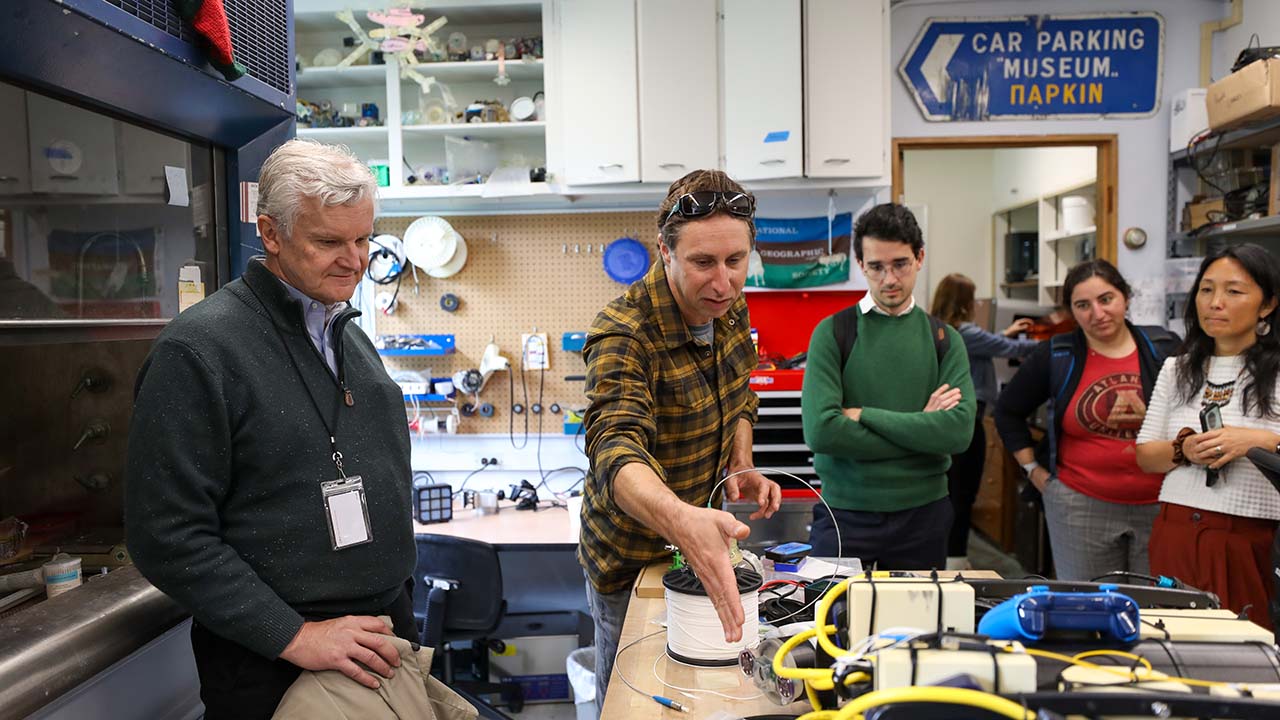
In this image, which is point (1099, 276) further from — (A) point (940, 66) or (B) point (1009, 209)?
(B) point (1009, 209)

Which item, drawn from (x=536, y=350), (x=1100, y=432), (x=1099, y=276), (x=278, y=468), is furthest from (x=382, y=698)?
(x=536, y=350)

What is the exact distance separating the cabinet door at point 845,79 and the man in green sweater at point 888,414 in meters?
1.42

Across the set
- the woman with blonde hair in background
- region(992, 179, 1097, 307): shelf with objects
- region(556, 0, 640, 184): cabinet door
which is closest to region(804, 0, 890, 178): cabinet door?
region(556, 0, 640, 184): cabinet door

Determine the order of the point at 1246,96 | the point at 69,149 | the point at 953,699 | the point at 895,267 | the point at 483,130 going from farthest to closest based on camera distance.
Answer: the point at 483,130
the point at 1246,96
the point at 895,267
the point at 69,149
the point at 953,699

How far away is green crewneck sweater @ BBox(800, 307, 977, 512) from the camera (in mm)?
2258

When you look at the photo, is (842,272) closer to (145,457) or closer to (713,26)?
(713,26)

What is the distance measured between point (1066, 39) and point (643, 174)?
7.38ft

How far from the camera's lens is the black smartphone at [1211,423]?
7.28ft

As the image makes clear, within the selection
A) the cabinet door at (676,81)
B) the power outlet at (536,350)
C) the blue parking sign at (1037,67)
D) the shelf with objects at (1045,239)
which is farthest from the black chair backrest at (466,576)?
the shelf with objects at (1045,239)

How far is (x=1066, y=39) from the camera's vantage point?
4.09m

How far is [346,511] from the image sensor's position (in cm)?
143

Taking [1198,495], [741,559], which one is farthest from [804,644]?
[1198,495]

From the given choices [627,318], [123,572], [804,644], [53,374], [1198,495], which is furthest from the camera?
[1198,495]

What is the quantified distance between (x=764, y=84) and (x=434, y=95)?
1.62 m
